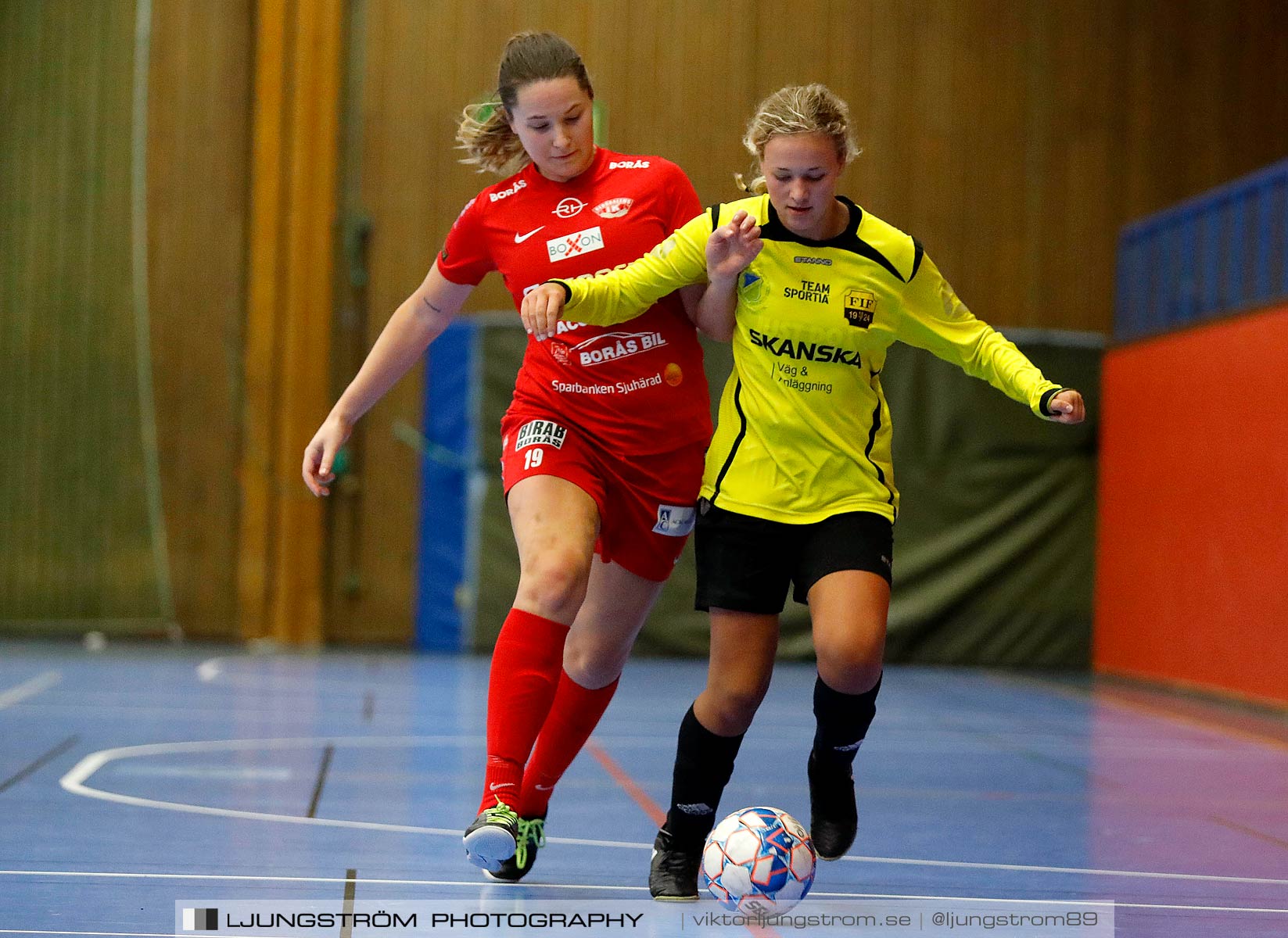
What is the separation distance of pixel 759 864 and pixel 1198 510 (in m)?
6.57

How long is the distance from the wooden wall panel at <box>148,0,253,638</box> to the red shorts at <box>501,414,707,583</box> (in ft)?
23.9

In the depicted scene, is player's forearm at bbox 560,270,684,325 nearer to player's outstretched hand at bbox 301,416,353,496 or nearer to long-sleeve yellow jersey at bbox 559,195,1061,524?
long-sleeve yellow jersey at bbox 559,195,1061,524

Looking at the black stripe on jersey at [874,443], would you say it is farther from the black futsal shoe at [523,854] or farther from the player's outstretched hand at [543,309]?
the black futsal shoe at [523,854]

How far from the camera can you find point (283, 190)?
32.4ft

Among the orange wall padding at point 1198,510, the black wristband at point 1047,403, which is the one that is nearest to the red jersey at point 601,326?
the black wristband at point 1047,403

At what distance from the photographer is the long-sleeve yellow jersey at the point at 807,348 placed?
2.92m

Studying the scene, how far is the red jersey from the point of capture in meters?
3.11

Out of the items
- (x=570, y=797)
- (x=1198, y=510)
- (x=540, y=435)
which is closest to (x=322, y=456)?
(x=540, y=435)

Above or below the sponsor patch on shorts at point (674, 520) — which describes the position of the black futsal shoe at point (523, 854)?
below

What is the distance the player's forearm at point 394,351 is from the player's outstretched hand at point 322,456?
11 cm

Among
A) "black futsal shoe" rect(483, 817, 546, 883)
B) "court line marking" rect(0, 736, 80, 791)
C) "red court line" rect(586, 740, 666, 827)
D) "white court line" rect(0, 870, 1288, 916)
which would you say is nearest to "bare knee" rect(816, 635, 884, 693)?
"white court line" rect(0, 870, 1288, 916)

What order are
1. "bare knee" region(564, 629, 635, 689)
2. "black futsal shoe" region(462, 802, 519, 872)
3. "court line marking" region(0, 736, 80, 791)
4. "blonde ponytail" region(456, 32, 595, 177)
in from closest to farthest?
"black futsal shoe" region(462, 802, 519, 872) → "blonde ponytail" region(456, 32, 595, 177) → "bare knee" region(564, 629, 635, 689) → "court line marking" region(0, 736, 80, 791)

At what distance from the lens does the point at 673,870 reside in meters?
2.95

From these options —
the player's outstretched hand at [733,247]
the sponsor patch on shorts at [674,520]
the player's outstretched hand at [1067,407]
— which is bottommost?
the sponsor patch on shorts at [674,520]
